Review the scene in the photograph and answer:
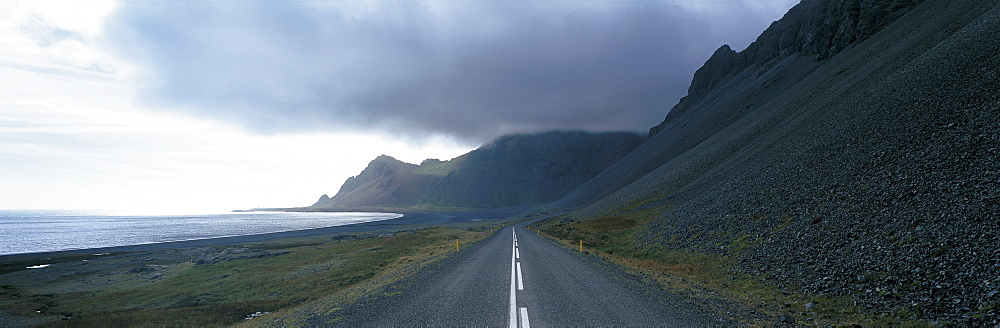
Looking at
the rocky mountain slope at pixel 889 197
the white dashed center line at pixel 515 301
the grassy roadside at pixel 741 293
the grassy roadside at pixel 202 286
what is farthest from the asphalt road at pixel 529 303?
the rocky mountain slope at pixel 889 197

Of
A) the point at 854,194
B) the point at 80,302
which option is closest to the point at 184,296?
the point at 80,302

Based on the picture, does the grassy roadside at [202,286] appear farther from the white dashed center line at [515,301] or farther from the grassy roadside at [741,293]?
the grassy roadside at [741,293]

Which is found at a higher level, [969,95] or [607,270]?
[969,95]

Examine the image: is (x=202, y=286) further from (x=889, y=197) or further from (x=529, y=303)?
(x=889, y=197)

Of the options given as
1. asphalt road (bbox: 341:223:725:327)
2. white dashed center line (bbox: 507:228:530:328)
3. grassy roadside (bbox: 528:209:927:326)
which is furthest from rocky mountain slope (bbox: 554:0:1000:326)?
white dashed center line (bbox: 507:228:530:328)

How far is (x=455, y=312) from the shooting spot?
10.2 metres

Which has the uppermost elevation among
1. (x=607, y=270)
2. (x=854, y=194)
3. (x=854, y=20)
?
(x=854, y=20)

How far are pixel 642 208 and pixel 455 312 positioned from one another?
46049mm

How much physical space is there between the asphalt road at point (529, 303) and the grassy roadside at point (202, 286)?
6.00ft

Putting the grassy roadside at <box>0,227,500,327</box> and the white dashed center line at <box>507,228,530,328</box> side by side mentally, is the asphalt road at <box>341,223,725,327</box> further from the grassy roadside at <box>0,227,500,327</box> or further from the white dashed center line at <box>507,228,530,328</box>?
the grassy roadside at <box>0,227,500,327</box>

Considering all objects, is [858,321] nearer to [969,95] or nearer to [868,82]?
[969,95]

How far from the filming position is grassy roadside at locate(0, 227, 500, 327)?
2272 centimetres

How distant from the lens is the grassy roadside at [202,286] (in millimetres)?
→ 22719

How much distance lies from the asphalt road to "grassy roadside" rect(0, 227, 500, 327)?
72.0 inches
